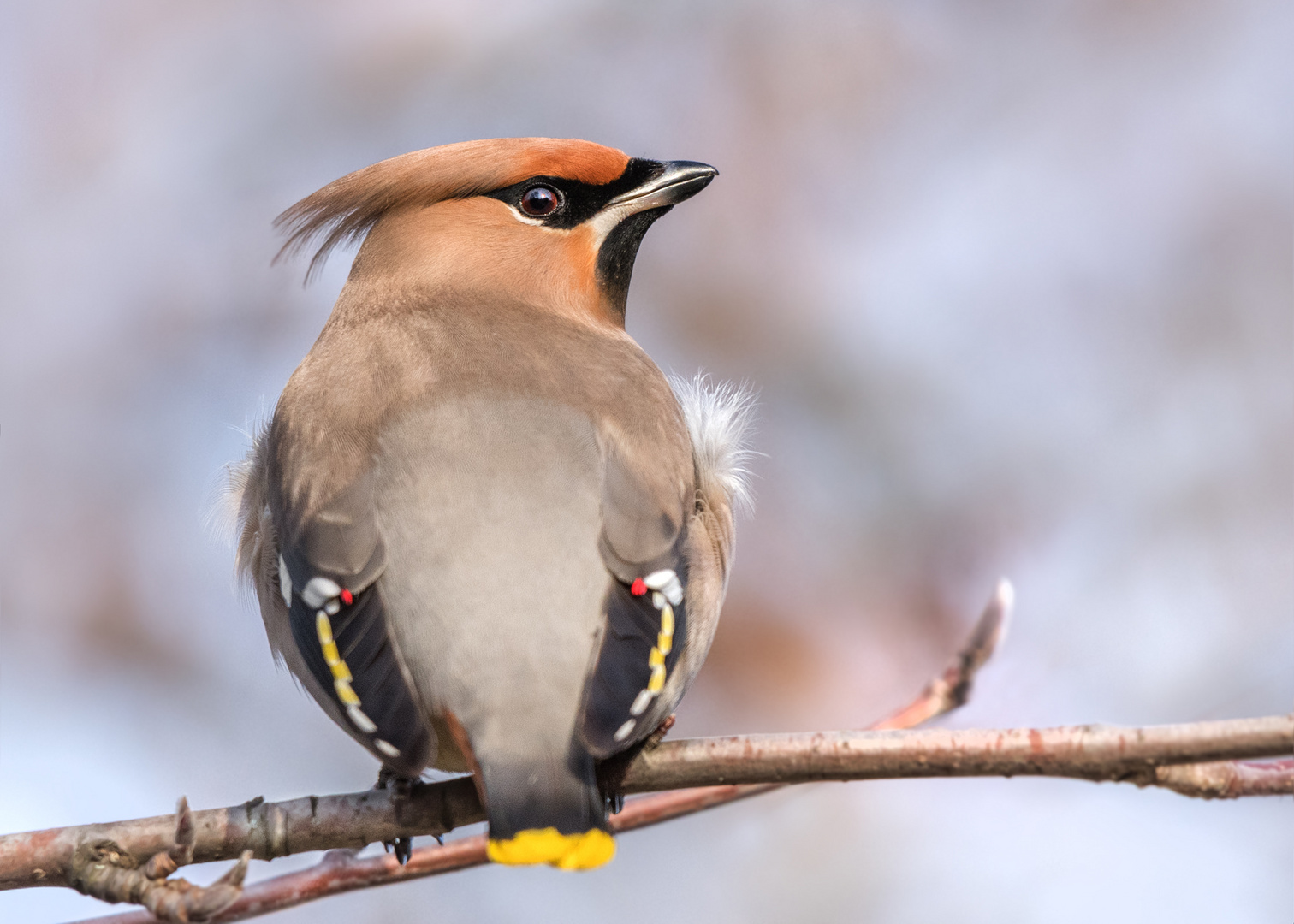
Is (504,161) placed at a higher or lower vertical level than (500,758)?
higher

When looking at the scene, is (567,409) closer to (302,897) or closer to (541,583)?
(541,583)

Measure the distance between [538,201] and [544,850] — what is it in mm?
2028

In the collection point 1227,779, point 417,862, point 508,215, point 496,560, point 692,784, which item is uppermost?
point 508,215

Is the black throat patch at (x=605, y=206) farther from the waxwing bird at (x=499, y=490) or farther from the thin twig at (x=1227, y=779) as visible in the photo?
the thin twig at (x=1227, y=779)

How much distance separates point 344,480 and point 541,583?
53cm

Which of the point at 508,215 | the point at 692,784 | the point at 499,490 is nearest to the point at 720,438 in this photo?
the point at 499,490

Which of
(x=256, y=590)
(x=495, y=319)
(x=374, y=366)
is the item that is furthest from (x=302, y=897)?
(x=495, y=319)

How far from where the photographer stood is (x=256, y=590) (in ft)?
11.0

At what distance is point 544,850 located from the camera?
245cm

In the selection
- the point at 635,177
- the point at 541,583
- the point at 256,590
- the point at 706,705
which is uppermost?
the point at 635,177

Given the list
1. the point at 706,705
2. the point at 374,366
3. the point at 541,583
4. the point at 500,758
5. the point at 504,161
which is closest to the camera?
the point at 500,758

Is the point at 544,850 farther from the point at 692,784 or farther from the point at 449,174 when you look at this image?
the point at 449,174

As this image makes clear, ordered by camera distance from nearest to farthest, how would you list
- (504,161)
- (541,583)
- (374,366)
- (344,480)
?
(541,583) < (344,480) < (374,366) < (504,161)

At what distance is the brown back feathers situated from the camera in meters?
3.84
